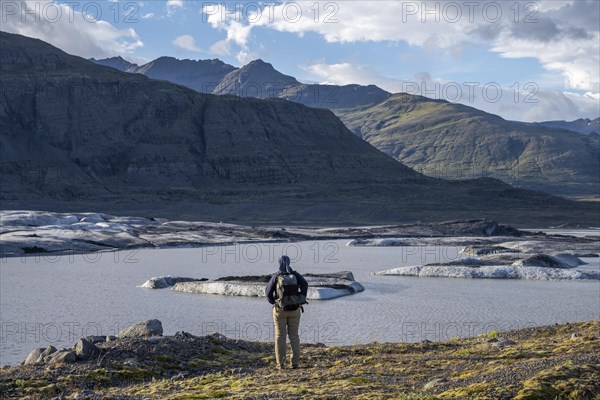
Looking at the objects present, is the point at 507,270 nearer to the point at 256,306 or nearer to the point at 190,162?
the point at 256,306

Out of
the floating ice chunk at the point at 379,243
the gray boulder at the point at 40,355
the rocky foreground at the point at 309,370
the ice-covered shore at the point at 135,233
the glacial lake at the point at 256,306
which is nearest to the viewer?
the rocky foreground at the point at 309,370

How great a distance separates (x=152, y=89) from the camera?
167m

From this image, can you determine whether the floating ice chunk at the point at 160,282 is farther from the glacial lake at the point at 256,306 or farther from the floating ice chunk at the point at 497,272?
the floating ice chunk at the point at 497,272

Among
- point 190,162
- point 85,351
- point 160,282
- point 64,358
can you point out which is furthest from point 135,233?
point 190,162

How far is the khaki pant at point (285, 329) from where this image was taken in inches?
649

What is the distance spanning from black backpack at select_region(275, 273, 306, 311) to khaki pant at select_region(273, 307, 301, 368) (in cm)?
→ 23

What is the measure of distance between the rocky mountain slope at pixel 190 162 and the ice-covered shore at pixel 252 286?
8003 centimetres

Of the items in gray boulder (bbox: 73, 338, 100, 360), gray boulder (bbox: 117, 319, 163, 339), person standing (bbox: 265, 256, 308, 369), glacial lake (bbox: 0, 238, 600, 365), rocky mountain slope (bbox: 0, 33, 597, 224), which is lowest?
glacial lake (bbox: 0, 238, 600, 365)

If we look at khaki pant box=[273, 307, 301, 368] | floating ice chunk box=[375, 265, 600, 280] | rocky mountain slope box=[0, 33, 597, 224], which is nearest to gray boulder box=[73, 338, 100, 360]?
khaki pant box=[273, 307, 301, 368]

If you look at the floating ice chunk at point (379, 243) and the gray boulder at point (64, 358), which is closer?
the gray boulder at point (64, 358)

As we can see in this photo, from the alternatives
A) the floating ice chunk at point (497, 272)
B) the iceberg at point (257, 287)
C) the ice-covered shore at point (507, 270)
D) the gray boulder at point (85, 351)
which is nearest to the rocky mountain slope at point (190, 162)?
the ice-covered shore at point (507, 270)

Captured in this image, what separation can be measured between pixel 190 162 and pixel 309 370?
138607 millimetres

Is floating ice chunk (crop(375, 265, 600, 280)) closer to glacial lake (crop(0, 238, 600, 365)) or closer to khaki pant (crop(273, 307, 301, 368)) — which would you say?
glacial lake (crop(0, 238, 600, 365))

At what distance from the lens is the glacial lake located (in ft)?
88.2
